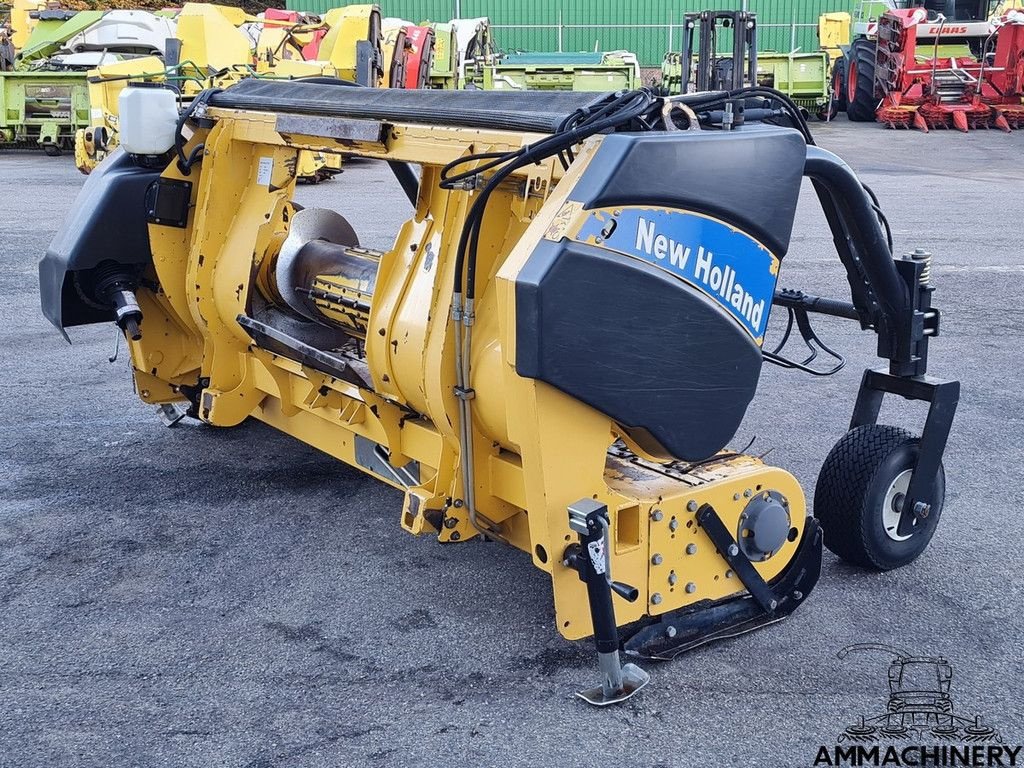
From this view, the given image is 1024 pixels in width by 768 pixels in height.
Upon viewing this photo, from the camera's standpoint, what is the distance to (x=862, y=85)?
2156cm

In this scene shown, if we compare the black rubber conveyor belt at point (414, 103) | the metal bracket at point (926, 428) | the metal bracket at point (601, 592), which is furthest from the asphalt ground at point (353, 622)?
the black rubber conveyor belt at point (414, 103)

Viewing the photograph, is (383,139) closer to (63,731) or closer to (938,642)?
(63,731)

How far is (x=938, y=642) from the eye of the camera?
3.33 meters

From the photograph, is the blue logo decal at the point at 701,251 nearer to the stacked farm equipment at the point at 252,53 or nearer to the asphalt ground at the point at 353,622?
the asphalt ground at the point at 353,622

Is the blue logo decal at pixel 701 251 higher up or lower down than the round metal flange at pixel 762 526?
higher up

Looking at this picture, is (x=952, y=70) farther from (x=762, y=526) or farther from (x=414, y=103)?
(x=762, y=526)

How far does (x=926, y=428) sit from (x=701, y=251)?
1.25m

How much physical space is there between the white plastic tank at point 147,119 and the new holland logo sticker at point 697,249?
2316mm

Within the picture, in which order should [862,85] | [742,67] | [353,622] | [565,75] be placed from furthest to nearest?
[862,85] < [565,75] < [742,67] < [353,622]

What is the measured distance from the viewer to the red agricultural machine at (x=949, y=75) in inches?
751

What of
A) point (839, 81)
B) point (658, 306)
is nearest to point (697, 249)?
point (658, 306)

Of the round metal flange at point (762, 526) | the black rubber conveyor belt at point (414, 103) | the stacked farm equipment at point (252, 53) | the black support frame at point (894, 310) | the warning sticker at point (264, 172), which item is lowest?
the round metal flange at point (762, 526)

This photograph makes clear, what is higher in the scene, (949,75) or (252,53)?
(252,53)

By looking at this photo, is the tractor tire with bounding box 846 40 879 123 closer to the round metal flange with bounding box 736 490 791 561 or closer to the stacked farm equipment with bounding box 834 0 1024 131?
the stacked farm equipment with bounding box 834 0 1024 131
